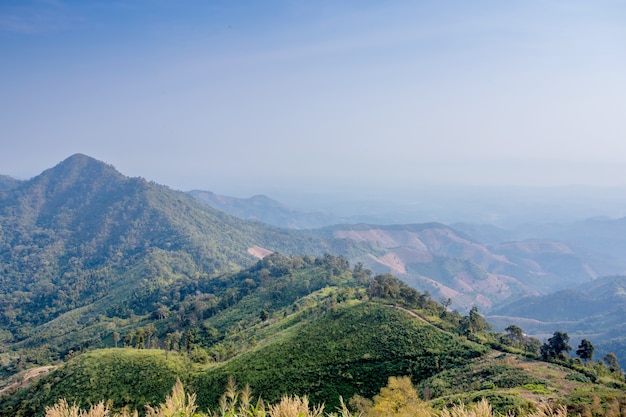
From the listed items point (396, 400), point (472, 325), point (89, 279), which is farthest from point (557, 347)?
point (89, 279)

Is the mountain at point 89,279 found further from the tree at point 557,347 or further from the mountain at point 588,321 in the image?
the mountain at point 588,321

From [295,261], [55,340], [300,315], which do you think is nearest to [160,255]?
[55,340]

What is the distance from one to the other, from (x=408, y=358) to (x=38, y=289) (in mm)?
169372

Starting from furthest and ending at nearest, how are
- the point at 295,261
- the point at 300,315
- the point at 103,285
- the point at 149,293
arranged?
the point at 103,285
the point at 149,293
the point at 295,261
the point at 300,315

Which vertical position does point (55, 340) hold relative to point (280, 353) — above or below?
below

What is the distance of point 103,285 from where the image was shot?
493 feet

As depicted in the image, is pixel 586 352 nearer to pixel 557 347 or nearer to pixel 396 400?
pixel 557 347

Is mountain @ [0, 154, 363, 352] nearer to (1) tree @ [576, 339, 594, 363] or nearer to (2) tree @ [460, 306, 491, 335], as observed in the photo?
(2) tree @ [460, 306, 491, 335]

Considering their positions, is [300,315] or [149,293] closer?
[300,315]

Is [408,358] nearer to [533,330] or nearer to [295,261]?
[295,261]

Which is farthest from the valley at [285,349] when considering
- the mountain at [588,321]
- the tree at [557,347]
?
the mountain at [588,321]

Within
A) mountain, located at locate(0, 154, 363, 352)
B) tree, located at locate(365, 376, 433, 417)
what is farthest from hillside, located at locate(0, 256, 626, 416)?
mountain, located at locate(0, 154, 363, 352)

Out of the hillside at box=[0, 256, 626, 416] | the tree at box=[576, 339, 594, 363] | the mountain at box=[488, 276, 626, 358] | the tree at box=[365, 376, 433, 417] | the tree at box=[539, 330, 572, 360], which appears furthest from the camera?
the mountain at box=[488, 276, 626, 358]

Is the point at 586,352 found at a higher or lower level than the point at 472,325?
lower
